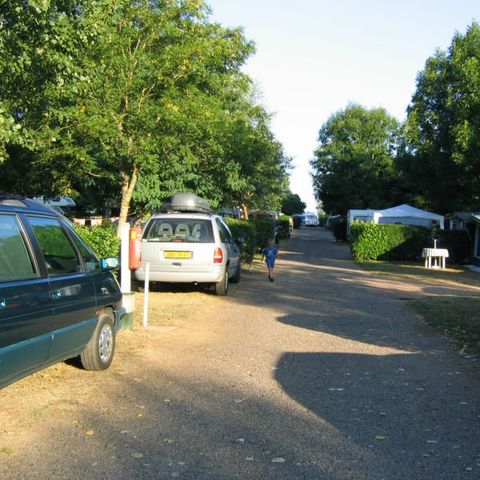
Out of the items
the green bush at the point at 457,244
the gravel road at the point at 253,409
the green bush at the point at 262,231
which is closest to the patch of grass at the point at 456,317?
the gravel road at the point at 253,409

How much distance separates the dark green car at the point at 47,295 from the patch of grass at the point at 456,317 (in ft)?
15.8

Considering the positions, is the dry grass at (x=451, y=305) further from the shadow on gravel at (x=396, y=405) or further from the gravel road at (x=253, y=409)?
the shadow on gravel at (x=396, y=405)

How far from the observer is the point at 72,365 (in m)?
6.45

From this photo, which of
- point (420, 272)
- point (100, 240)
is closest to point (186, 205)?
point (100, 240)

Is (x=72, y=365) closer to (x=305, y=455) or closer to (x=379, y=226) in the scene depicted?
(x=305, y=455)

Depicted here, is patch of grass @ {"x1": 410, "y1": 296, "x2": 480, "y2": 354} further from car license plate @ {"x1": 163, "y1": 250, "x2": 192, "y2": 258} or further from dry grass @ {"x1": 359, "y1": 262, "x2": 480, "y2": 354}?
car license plate @ {"x1": 163, "y1": 250, "x2": 192, "y2": 258}

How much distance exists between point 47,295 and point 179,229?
7630 mm

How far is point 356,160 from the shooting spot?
171 feet

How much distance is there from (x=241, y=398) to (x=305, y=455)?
1.44 m

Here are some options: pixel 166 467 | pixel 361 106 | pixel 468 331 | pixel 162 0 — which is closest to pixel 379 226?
pixel 162 0

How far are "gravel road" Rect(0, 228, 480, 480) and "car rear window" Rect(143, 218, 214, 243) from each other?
3218mm

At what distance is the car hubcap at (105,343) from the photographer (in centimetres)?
625

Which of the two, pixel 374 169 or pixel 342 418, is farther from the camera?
pixel 374 169

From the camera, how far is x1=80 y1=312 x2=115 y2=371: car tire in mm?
6059
